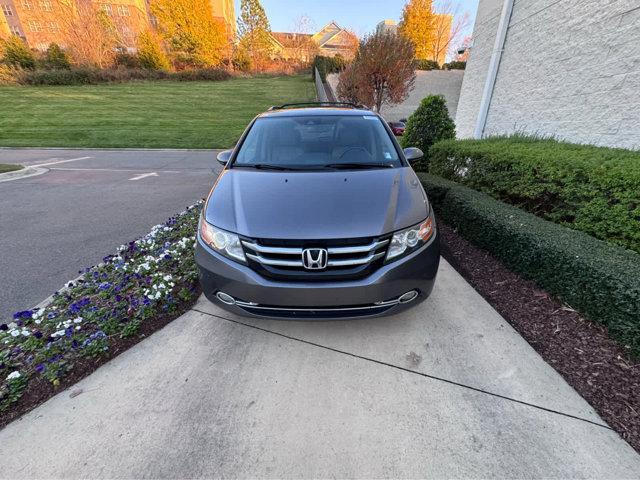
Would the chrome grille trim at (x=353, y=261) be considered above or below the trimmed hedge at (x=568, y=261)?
above

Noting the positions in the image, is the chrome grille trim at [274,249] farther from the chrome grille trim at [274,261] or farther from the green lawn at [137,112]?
the green lawn at [137,112]

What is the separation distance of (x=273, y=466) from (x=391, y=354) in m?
1.02

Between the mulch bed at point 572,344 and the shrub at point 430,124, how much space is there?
3.95 m

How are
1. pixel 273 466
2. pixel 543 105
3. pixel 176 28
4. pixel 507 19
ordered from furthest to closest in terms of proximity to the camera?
pixel 176 28 < pixel 507 19 < pixel 543 105 < pixel 273 466

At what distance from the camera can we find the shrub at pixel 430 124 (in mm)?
6098

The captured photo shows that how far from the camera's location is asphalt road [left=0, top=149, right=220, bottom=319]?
124 inches

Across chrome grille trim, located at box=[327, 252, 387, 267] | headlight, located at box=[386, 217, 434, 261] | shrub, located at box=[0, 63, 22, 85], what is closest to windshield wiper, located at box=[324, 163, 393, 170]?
headlight, located at box=[386, 217, 434, 261]

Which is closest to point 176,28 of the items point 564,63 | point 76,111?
point 76,111

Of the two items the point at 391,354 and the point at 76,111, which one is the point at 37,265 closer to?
the point at 391,354

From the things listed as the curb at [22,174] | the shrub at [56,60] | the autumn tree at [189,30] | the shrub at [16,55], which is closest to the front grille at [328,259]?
the curb at [22,174]

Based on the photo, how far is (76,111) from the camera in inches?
719

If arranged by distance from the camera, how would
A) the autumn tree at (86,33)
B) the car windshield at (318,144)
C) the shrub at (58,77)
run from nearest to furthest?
the car windshield at (318,144) → the shrub at (58,77) → the autumn tree at (86,33)

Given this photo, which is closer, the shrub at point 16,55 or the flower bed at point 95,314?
the flower bed at point 95,314

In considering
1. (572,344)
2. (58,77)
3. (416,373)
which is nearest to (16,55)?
(58,77)
